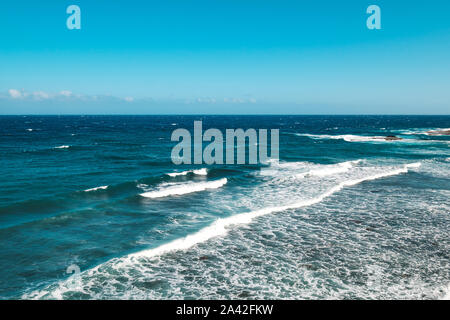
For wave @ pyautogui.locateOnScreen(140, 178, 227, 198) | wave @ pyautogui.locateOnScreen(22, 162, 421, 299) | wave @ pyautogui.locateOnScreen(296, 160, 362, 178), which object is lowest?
wave @ pyautogui.locateOnScreen(22, 162, 421, 299)

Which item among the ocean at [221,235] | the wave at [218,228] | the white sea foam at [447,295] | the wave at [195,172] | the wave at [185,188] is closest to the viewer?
the white sea foam at [447,295]

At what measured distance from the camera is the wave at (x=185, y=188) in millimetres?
21362

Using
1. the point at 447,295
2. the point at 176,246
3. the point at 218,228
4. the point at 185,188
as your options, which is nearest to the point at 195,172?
the point at 185,188

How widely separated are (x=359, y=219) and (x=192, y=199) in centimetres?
997

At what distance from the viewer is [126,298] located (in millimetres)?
9547

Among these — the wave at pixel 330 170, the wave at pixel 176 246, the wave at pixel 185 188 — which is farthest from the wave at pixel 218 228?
the wave at pixel 185 188

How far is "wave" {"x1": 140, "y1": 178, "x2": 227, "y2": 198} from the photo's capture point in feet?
70.1

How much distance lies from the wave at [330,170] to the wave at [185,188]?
24.9 feet

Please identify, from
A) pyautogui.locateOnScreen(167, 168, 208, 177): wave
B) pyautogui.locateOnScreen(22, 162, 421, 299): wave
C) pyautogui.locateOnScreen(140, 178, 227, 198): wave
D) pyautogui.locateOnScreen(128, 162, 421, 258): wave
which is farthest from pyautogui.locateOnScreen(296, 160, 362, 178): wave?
pyautogui.locateOnScreen(167, 168, 208, 177): wave

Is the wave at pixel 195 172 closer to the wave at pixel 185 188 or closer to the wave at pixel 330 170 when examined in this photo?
the wave at pixel 185 188

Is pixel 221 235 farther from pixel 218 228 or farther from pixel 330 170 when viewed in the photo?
pixel 330 170

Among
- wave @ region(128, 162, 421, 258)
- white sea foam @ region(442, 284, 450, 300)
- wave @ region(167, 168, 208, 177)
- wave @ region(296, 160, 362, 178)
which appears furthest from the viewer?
wave @ region(296, 160, 362, 178)

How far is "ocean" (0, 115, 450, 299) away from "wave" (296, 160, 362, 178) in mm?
592

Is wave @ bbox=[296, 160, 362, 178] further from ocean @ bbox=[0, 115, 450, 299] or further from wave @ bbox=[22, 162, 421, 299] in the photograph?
wave @ bbox=[22, 162, 421, 299]
